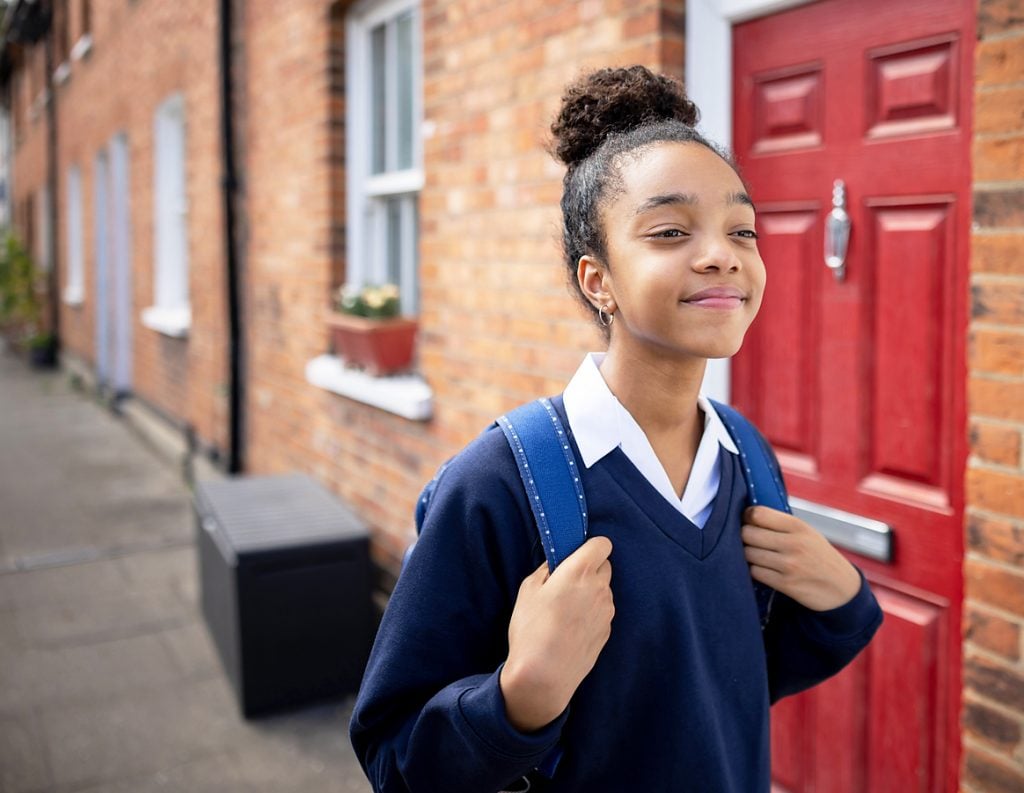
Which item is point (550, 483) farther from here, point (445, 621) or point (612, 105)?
point (612, 105)

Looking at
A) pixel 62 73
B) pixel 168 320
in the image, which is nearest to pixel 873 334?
pixel 168 320

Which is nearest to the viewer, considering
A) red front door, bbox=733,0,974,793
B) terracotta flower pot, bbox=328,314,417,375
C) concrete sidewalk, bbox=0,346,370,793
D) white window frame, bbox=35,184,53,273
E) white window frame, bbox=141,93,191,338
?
red front door, bbox=733,0,974,793

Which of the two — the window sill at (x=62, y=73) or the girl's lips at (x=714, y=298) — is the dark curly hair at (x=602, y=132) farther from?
the window sill at (x=62, y=73)

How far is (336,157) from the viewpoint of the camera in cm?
520

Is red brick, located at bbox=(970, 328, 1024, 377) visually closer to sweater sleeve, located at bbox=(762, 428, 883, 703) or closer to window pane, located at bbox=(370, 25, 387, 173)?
sweater sleeve, located at bbox=(762, 428, 883, 703)

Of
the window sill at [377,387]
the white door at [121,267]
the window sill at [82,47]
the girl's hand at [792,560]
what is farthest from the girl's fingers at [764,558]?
the window sill at [82,47]

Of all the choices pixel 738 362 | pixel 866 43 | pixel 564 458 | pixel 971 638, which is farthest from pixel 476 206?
pixel 564 458

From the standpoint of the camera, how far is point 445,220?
421 cm

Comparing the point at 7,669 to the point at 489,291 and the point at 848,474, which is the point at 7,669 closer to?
the point at 489,291

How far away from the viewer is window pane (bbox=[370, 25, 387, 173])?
5.10 meters

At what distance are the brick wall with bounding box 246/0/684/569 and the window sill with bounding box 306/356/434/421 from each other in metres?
0.07

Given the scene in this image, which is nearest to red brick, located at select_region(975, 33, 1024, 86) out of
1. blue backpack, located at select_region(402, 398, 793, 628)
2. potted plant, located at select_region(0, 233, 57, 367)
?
blue backpack, located at select_region(402, 398, 793, 628)

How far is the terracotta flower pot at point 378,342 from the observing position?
4.71m

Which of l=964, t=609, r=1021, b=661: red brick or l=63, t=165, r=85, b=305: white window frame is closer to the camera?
l=964, t=609, r=1021, b=661: red brick
